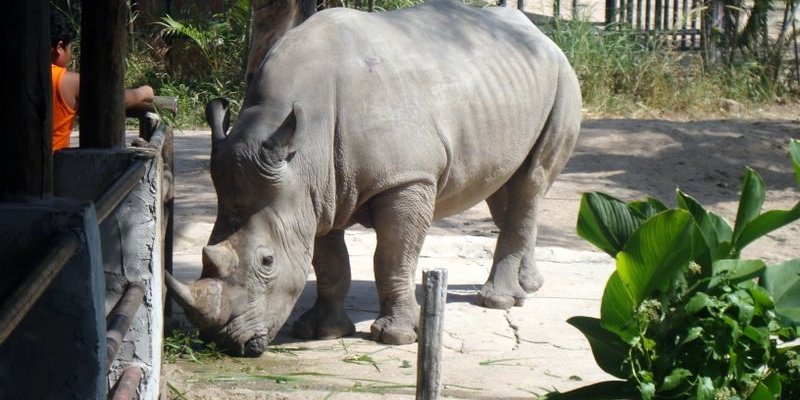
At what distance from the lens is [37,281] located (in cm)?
223

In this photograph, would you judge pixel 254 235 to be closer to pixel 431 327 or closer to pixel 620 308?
pixel 431 327

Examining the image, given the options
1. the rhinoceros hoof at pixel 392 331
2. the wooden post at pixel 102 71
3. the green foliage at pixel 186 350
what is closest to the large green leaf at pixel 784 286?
the wooden post at pixel 102 71

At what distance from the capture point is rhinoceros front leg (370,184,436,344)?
6113 millimetres

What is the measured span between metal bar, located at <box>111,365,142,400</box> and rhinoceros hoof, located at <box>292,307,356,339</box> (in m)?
2.59

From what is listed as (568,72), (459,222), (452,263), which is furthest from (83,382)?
(459,222)

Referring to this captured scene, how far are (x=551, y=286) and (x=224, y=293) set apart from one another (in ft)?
9.36

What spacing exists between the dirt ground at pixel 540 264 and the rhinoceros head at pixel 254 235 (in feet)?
0.65

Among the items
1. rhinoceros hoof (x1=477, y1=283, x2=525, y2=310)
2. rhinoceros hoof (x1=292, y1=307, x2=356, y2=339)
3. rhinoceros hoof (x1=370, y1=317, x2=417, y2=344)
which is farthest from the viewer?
rhinoceros hoof (x1=477, y1=283, x2=525, y2=310)

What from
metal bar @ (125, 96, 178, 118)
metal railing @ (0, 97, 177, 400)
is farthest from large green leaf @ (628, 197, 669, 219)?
metal bar @ (125, 96, 178, 118)

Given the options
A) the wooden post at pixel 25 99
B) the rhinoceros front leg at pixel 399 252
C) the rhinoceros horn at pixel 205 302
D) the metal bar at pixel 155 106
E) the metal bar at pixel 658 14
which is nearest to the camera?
the wooden post at pixel 25 99

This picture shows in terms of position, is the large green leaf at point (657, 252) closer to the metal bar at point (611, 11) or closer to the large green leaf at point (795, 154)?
the large green leaf at point (795, 154)

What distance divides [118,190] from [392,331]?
10.7 feet

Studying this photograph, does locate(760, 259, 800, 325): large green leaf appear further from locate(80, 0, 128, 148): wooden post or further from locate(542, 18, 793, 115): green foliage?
locate(542, 18, 793, 115): green foliage

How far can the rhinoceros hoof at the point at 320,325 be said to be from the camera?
6.40m
